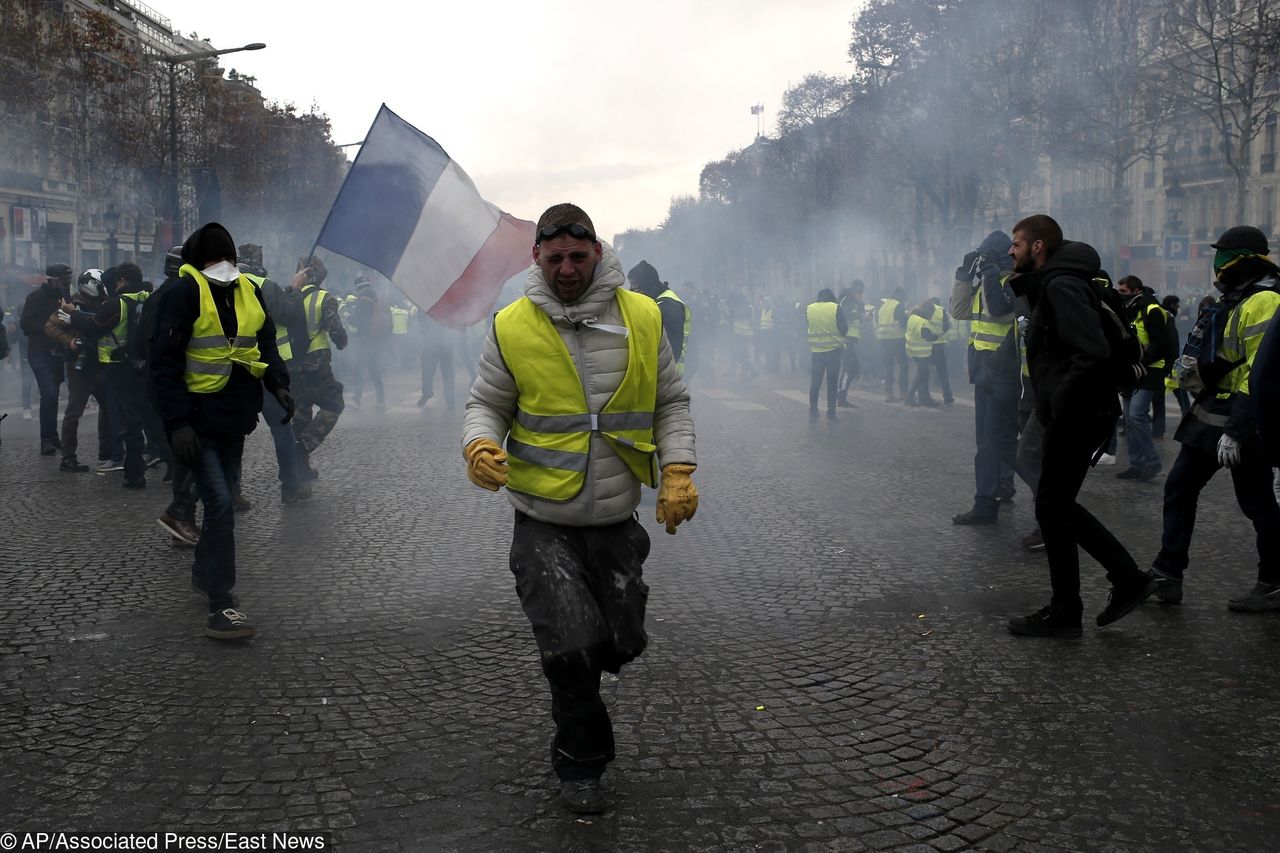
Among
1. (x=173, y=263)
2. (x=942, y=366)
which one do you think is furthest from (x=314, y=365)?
(x=942, y=366)

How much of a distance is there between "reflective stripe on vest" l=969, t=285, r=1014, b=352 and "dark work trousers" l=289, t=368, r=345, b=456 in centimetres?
472

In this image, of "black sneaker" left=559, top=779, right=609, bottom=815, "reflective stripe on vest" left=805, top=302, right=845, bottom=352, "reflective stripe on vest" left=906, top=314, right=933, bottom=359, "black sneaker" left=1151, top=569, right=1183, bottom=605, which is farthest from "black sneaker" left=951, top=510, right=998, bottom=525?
"reflective stripe on vest" left=906, top=314, right=933, bottom=359

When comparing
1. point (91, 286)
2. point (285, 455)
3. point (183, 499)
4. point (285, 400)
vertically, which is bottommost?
point (183, 499)

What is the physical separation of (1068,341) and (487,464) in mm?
2923

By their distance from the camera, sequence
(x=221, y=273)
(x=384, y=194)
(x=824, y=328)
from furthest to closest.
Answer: (x=824, y=328), (x=384, y=194), (x=221, y=273)

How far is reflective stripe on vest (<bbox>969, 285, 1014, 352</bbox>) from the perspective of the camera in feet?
26.5

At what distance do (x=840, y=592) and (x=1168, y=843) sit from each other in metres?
3.00

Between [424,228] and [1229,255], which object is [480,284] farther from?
[1229,255]

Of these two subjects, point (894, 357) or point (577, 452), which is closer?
point (577, 452)

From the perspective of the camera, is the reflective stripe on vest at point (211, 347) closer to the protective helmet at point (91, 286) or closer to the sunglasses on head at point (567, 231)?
the sunglasses on head at point (567, 231)

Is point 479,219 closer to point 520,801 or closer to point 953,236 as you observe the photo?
point 520,801

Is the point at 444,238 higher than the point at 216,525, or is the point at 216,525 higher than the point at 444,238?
the point at 444,238

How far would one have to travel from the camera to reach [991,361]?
8125mm

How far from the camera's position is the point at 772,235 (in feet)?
246
